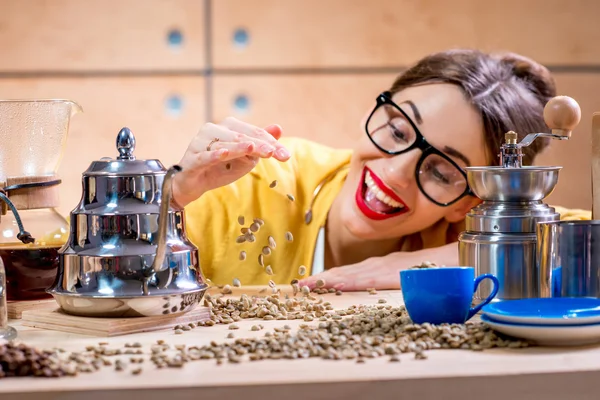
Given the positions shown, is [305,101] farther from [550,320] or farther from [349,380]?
[349,380]

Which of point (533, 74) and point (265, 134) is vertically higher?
point (533, 74)

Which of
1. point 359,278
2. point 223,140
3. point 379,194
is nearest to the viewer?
point 223,140

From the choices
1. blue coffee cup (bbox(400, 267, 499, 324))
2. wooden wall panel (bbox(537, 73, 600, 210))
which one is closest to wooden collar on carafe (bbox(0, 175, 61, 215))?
blue coffee cup (bbox(400, 267, 499, 324))

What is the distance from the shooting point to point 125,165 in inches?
47.0

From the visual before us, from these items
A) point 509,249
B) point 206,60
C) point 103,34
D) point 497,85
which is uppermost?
point 103,34

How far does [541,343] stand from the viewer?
1008mm

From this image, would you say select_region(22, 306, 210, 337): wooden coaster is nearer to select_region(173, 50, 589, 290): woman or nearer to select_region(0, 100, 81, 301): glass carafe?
select_region(0, 100, 81, 301): glass carafe

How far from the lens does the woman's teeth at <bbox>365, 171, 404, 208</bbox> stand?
6.58ft

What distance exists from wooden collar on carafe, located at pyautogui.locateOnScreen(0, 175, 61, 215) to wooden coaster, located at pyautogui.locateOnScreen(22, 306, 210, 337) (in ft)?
0.60

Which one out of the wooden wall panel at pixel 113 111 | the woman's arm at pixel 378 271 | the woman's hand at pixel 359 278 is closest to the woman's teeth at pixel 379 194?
the woman's arm at pixel 378 271

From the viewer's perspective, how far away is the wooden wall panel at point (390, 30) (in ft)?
10.5

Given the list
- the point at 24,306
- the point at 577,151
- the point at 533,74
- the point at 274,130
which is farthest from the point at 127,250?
the point at 577,151

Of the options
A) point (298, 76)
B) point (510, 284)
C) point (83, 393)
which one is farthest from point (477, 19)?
point (83, 393)

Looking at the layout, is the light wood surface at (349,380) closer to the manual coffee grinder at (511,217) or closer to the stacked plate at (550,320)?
the stacked plate at (550,320)
